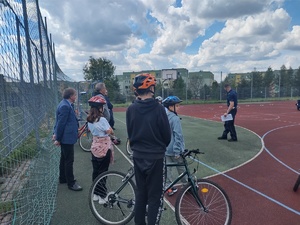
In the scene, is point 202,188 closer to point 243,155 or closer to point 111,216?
point 111,216

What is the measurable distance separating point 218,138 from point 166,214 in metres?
6.00

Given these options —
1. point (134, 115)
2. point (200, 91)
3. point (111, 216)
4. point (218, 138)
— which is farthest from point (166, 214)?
point (200, 91)

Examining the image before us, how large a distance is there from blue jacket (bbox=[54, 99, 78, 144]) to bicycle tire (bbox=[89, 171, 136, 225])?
1.24 metres

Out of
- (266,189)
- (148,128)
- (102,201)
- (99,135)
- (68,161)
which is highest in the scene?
(148,128)

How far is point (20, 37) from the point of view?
3584 millimetres

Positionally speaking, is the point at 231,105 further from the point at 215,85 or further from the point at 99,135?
the point at 215,85

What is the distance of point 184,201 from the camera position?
3.23 meters

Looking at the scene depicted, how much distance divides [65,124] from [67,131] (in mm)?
139

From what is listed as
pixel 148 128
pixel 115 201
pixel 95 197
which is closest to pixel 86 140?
pixel 95 197

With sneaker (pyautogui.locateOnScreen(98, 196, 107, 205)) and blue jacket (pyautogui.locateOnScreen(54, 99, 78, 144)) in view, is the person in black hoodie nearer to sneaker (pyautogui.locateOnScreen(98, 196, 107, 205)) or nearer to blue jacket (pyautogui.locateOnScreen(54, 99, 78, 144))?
sneaker (pyautogui.locateOnScreen(98, 196, 107, 205))

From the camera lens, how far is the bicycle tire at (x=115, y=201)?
343 cm

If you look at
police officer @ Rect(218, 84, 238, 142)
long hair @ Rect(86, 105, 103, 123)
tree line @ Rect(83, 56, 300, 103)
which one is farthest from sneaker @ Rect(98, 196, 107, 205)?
tree line @ Rect(83, 56, 300, 103)

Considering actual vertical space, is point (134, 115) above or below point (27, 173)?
above

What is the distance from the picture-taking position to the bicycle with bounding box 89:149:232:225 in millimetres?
3225
